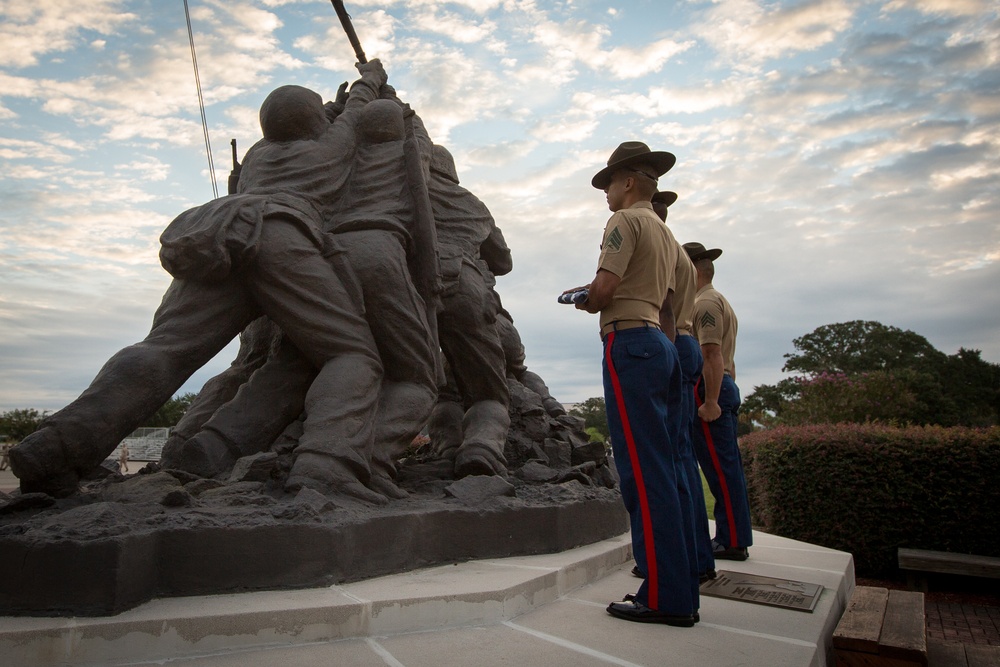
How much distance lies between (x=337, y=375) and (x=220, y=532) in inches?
44.8

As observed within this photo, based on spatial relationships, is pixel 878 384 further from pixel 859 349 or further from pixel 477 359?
pixel 859 349

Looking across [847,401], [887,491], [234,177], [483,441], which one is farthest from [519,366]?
[847,401]

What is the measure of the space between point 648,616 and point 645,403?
2.54 feet

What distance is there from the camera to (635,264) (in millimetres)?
2828

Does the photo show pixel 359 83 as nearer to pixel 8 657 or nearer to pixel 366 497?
pixel 366 497

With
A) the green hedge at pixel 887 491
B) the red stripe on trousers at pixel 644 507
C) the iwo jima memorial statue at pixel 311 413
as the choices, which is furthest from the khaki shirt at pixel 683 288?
the green hedge at pixel 887 491

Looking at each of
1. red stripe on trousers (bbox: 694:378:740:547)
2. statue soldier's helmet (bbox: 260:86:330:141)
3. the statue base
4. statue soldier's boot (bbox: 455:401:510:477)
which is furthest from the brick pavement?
statue soldier's helmet (bbox: 260:86:330:141)

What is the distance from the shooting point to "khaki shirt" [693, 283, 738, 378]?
4.28 metres

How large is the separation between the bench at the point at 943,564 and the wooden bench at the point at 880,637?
172 inches

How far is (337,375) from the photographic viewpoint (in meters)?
3.48

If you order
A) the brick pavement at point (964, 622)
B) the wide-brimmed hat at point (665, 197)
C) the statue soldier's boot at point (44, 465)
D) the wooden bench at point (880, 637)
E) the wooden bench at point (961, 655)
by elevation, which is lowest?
the brick pavement at point (964, 622)

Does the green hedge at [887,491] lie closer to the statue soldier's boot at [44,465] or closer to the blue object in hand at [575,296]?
the blue object in hand at [575,296]

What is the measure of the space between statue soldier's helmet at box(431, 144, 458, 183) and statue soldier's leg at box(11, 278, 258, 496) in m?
1.57

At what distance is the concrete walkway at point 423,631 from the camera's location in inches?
82.1
